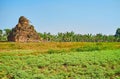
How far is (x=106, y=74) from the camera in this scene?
15.9 m

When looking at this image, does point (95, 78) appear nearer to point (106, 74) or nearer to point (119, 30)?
point (106, 74)

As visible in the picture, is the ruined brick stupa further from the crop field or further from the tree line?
the crop field

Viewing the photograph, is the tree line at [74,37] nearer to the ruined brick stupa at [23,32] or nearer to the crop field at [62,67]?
the ruined brick stupa at [23,32]

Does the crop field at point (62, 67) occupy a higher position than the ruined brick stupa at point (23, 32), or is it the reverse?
the ruined brick stupa at point (23, 32)

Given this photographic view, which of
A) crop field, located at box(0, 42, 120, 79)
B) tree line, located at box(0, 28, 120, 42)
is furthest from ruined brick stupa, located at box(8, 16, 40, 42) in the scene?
crop field, located at box(0, 42, 120, 79)

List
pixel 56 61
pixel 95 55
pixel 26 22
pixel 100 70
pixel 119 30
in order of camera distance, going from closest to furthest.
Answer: pixel 100 70, pixel 56 61, pixel 95 55, pixel 26 22, pixel 119 30

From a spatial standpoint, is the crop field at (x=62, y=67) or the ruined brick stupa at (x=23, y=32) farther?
the ruined brick stupa at (x=23, y=32)

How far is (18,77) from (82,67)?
4.19 meters

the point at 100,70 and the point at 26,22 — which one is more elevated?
the point at 26,22

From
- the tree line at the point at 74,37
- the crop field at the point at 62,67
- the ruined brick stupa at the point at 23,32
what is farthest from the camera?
the tree line at the point at 74,37

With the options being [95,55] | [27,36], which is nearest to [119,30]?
[27,36]

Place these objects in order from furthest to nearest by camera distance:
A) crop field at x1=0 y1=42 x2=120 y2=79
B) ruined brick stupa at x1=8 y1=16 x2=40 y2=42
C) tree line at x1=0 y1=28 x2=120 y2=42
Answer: tree line at x1=0 y1=28 x2=120 y2=42 → ruined brick stupa at x1=8 y1=16 x2=40 y2=42 → crop field at x1=0 y1=42 x2=120 y2=79

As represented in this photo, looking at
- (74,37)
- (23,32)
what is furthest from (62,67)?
(74,37)

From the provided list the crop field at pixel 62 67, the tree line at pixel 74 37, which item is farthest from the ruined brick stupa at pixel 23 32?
the crop field at pixel 62 67
